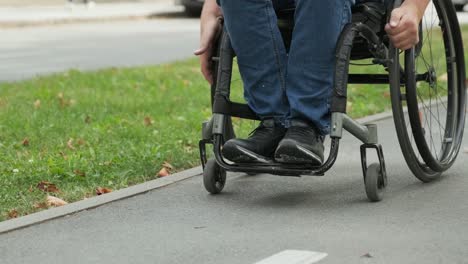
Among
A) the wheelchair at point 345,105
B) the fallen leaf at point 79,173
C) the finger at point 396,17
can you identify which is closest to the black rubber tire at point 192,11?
the fallen leaf at point 79,173

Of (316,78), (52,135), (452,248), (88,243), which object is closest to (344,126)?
(316,78)

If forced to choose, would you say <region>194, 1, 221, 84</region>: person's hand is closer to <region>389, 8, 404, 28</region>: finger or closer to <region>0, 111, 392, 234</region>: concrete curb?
<region>0, 111, 392, 234</region>: concrete curb

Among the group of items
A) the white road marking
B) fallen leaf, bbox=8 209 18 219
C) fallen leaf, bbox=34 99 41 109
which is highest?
the white road marking

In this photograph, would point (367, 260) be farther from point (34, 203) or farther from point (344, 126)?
point (34, 203)

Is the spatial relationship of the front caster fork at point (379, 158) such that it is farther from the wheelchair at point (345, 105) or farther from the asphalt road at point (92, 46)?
the asphalt road at point (92, 46)

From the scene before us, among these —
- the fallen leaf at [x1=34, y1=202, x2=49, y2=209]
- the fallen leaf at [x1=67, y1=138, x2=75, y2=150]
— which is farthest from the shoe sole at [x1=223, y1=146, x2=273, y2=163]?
the fallen leaf at [x1=67, y1=138, x2=75, y2=150]

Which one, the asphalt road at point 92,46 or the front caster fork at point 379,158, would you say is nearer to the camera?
the front caster fork at point 379,158

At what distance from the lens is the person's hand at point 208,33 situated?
183 inches

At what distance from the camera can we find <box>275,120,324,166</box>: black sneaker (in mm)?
4227

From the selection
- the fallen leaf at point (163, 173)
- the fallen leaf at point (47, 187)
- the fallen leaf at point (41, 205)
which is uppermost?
the fallen leaf at point (41, 205)

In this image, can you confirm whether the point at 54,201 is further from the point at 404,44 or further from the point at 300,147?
the point at 404,44

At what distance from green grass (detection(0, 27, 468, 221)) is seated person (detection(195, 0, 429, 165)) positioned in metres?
0.75

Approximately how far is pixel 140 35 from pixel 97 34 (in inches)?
25.2

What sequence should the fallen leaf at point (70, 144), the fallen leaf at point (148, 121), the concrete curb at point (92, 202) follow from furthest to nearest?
the fallen leaf at point (148, 121)
the fallen leaf at point (70, 144)
the concrete curb at point (92, 202)
